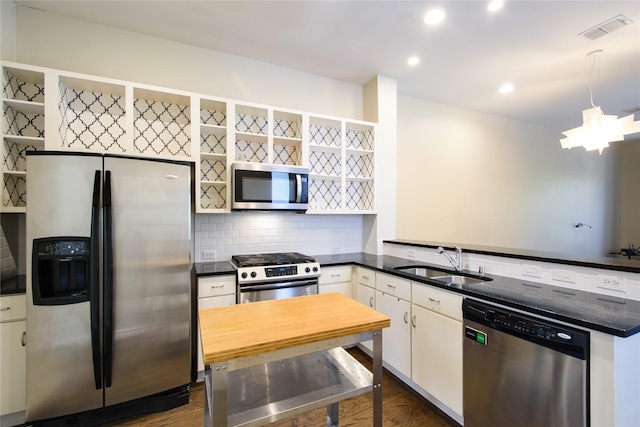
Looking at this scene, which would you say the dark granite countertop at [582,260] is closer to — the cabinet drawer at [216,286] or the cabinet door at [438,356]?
the cabinet door at [438,356]

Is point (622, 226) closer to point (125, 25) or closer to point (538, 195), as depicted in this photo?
point (538, 195)

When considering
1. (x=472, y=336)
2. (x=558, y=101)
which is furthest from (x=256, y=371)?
(x=558, y=101)

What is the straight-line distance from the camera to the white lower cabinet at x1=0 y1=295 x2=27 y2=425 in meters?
1.88

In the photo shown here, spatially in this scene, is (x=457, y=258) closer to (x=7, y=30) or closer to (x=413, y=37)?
(x=413, y=37)

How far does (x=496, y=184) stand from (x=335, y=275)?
364 cm

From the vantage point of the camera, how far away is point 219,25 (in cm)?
255

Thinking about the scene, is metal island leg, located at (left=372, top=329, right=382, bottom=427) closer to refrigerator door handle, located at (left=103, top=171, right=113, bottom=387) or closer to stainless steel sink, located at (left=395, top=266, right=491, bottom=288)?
stainless steel sink, located at (left=395, top=266, right=491, bottom=288)

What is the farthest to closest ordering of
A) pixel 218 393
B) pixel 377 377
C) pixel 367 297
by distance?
pixel 367 297 < pixel 377 377 < pixel 218 393

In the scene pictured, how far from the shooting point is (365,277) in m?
2.90

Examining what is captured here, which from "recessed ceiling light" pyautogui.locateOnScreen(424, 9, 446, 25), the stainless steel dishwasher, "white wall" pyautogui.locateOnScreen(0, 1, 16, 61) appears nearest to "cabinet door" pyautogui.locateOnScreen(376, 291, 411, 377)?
the stainless steel dishwasher

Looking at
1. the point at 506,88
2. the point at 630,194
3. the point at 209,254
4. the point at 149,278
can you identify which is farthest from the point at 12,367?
the point at 630,194

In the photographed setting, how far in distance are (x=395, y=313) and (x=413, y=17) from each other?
2.54 meters

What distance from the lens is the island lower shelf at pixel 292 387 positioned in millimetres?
1161

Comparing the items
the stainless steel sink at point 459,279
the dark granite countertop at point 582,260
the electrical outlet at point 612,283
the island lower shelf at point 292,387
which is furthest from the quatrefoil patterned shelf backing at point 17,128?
the electrical outlet at point 612,283
